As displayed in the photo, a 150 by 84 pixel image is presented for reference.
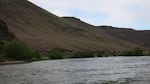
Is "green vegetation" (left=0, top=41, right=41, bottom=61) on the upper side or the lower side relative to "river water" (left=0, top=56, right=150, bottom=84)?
upper

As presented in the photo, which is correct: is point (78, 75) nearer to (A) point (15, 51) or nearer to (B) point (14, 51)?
(A) point (15, 51)

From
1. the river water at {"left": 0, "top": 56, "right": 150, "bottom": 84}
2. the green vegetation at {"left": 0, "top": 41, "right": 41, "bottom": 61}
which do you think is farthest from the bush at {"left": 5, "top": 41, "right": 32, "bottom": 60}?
the river water at {"left": 0, "top": 56, "right": 150, "bottom": 84}

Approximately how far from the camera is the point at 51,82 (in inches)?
1815

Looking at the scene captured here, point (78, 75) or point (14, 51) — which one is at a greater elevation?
point (14, 51)

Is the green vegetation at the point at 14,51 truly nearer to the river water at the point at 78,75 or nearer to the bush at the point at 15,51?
the bush at the point at 15,51

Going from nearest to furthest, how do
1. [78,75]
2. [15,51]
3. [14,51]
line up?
[78,75] → [15,51] → [14,51]

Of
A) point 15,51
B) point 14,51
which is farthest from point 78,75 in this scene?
point 14,51

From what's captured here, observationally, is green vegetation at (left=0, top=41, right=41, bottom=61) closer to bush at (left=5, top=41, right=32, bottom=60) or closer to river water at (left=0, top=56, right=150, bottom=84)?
bush at (left=5, top=41, right=32, bottom=60)

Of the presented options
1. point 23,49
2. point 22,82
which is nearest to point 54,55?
point 23,49

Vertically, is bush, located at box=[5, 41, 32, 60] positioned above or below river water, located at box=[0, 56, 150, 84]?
above

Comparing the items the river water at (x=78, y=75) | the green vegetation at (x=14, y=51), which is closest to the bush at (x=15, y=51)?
the green vegetation at (x=14, y=51)

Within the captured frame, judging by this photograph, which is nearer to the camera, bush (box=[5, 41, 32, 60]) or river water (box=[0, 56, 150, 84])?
river water (box=[0, 56, 150, 84])

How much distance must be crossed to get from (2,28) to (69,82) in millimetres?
119382

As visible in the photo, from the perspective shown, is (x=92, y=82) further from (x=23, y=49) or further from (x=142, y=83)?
(x=23, y=49)
